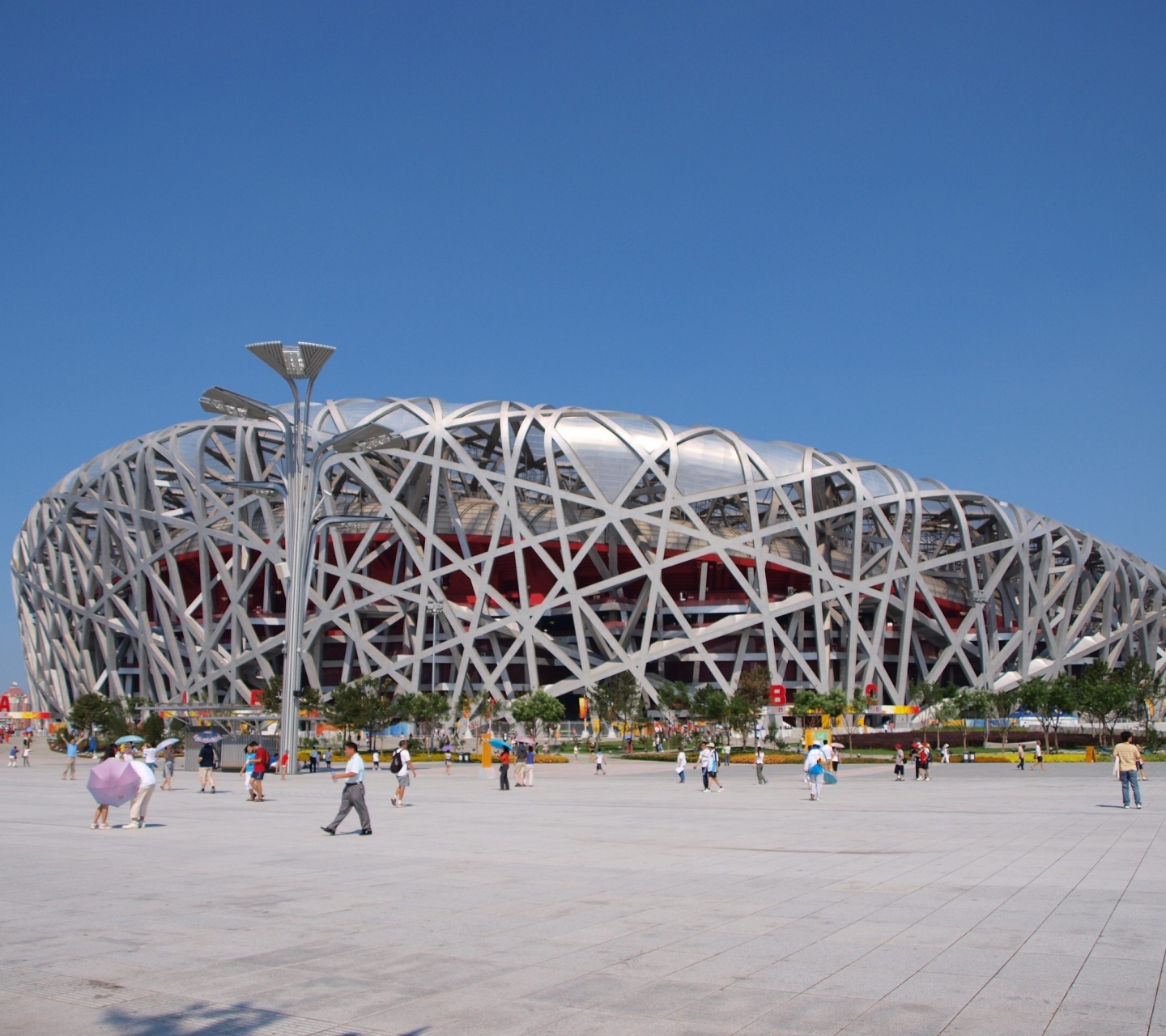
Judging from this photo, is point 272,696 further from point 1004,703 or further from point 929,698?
point 1004,703

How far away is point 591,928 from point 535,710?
46706 mm

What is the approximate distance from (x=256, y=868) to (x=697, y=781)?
21.9m

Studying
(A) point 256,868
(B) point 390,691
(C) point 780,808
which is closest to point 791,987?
(A) point 256,868

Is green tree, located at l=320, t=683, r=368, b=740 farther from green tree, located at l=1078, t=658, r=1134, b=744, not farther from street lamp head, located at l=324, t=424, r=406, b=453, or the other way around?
green tree, located at l=1078, t=658, r=1134, b=744

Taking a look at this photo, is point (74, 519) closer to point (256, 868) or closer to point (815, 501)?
point (815, 501)

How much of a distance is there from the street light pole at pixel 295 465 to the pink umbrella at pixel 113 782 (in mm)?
17169

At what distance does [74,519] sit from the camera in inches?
2891

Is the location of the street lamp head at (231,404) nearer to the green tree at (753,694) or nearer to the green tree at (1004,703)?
the green tree at (753,694)

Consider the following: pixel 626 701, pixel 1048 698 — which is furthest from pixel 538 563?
pixel 1048 698

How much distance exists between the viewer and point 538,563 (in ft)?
227

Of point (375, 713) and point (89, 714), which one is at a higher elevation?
point (375, 713)

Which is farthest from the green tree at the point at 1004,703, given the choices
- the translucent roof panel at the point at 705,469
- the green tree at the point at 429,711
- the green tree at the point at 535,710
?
the green tree at the point at 429,711

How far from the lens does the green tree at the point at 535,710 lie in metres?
54.8

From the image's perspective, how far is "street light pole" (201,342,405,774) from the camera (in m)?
35.2
